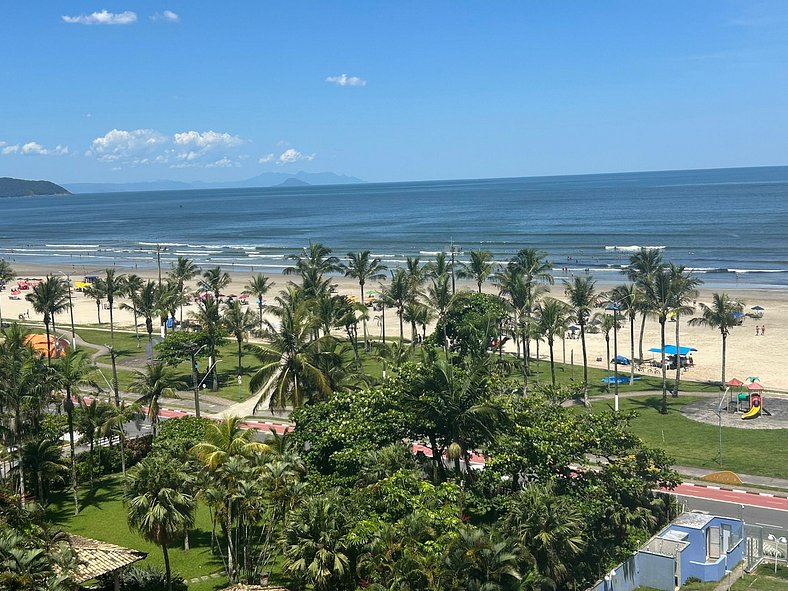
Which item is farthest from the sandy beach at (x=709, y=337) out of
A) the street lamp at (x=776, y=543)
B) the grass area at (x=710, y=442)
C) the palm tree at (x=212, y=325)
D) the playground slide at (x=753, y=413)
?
the street lamp at (x=776, y=543)

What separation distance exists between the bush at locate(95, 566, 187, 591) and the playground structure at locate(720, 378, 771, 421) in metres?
29.6

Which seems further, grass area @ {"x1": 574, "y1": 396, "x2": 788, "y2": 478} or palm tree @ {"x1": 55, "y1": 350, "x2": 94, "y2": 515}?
grass area @ {"x1": 574, "y1": 396, "x2": 788, "y2": 478}

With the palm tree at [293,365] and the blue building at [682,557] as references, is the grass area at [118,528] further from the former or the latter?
the blue building at [682,557]

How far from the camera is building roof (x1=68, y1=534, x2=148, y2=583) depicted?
22297 millimetres

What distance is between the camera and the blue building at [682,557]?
25906mm

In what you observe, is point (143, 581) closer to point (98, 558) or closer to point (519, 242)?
point (98, 558)

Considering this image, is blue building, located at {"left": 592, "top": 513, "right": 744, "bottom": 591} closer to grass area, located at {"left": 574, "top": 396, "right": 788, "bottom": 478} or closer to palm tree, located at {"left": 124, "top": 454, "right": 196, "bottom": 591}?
grass area, located at {"left": 574, "top": 396, "right": 788, "bottom": 478}

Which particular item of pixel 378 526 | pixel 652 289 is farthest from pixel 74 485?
pixel 652 289

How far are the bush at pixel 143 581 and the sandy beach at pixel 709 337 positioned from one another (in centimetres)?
4015

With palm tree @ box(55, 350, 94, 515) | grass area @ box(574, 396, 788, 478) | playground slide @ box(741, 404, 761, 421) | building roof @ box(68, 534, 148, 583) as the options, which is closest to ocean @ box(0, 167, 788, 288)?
playground slide @ box(741, 404, 761, 421)

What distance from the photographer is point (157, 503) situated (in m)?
22.9

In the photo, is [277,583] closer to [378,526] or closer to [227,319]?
[378,526]

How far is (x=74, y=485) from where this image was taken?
115 ft

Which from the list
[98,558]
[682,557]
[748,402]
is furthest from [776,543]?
[98,558]
